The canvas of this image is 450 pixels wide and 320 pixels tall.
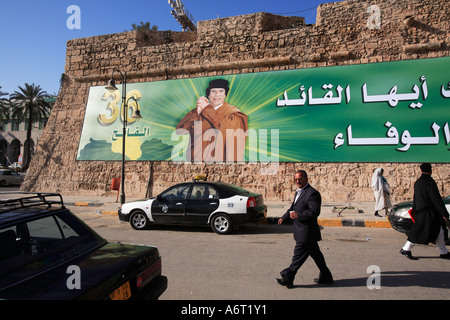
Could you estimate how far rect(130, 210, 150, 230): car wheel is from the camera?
28.2 ft

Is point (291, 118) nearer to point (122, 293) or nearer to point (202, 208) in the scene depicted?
point (202, 208)

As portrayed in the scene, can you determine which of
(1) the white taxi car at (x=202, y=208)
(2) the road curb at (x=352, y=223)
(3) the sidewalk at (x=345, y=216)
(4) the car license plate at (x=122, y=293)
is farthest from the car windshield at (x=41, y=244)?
(2) the road curb at (x=352, y=223)

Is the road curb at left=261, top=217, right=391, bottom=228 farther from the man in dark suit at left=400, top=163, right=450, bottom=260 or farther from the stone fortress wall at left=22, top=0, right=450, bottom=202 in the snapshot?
the stone fortress wall at left=22, top=0, right=450, bottom=202

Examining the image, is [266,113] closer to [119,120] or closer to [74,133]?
[119,120]

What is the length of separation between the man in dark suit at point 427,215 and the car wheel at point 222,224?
389cm

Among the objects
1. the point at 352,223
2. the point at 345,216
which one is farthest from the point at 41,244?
the point at 345,216

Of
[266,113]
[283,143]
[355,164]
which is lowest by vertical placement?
[355,164]

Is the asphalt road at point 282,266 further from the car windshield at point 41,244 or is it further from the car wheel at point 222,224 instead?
the car windshield at point 41,244

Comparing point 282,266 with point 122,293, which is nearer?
point 122,293

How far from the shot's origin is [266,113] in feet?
46.5

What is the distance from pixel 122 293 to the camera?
2492mm

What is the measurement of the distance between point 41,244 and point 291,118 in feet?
40.4

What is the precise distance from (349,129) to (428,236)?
8.42 meters
